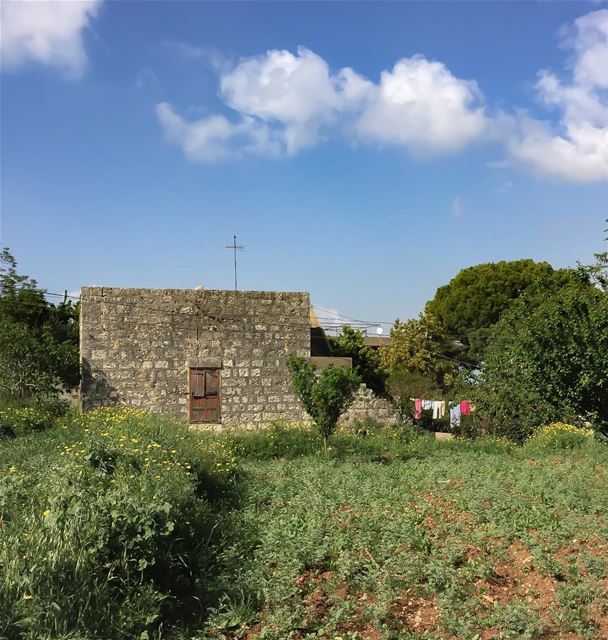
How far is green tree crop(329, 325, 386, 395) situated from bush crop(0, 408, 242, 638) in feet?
46.9

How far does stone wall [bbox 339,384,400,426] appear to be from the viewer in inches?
652

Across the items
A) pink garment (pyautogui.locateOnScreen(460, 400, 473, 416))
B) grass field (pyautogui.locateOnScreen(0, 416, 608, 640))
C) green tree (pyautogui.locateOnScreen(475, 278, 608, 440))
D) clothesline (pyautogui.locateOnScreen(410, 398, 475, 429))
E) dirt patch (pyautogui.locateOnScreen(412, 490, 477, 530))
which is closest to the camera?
grass field (pyautogui.locateOnScreen(0, 416, 608, 640))

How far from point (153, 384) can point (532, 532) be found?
11.4 m

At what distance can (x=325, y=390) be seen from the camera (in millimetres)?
11836

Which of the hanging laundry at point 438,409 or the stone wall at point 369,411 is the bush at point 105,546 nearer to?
the stone wall at point 369,411

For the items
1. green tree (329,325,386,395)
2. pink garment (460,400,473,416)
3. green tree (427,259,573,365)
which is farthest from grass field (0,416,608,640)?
green tree (427,259,573,365)

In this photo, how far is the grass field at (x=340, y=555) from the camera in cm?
442

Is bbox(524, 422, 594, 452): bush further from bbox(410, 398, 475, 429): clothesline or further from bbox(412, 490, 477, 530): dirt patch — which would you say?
bbox(412, 490, 477, 530): dirt patch

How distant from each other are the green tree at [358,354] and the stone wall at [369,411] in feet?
14.0

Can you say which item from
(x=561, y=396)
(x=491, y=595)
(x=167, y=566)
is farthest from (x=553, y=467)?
(x=167, y=566)

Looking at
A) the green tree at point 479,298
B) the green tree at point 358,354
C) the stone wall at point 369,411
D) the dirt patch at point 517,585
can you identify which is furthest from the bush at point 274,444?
the green tree at point 479,298

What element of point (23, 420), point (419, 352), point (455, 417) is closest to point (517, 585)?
point (23, 420)

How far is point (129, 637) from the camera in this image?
4363 mm

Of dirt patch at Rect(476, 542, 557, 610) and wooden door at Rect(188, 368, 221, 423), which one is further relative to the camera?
wooden door at Rect(188, 368, 221, 423)
